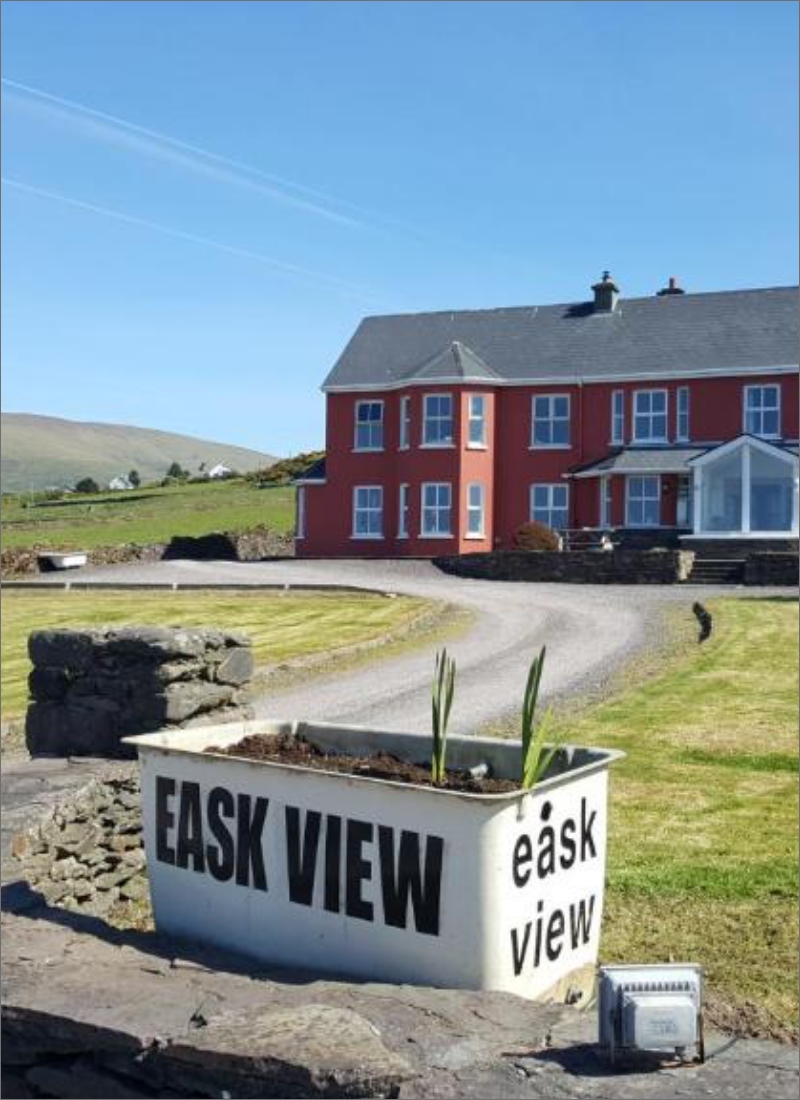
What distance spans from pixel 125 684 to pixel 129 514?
1.37m

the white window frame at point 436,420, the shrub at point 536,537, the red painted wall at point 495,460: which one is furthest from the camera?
the shrub at point 536,537

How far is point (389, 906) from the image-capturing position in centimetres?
377

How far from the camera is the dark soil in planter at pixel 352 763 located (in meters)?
4.04

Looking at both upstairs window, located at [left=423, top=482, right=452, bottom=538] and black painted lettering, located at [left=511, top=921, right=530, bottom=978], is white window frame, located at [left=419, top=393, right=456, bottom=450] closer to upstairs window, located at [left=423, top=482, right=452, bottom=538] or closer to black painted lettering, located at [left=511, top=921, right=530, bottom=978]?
upstairs window, located at [left=423, top=482, right=452, bottom=538]

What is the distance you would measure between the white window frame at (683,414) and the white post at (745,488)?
1095 millimetres

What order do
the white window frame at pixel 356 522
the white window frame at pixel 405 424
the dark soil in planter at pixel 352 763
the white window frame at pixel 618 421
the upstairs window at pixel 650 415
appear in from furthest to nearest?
the upstairs window at pixel 650 415 < the white window frame at pixel 618 421 < the white window frame at pixel 405 424 < the white window frame at pixel 356 522 < the dark soil in planter at pixel 352 763

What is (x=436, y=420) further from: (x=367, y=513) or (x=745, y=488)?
(x=745, y=488)

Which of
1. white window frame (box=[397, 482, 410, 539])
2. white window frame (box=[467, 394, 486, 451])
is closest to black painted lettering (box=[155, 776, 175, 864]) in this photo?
white window frame (box=[397, 482, 410, 539])

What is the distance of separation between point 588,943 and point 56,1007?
1.64 m

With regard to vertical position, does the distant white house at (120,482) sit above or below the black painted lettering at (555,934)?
above

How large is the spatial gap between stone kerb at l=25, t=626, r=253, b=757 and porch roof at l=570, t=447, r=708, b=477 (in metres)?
13.3

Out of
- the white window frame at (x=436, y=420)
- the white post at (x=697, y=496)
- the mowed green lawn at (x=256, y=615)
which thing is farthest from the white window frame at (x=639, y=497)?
the mowed green lawn at (x=256, y=615)

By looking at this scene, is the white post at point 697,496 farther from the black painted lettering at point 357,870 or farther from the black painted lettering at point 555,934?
the black painted lettering at point 357,870

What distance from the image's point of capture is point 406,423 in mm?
14172
